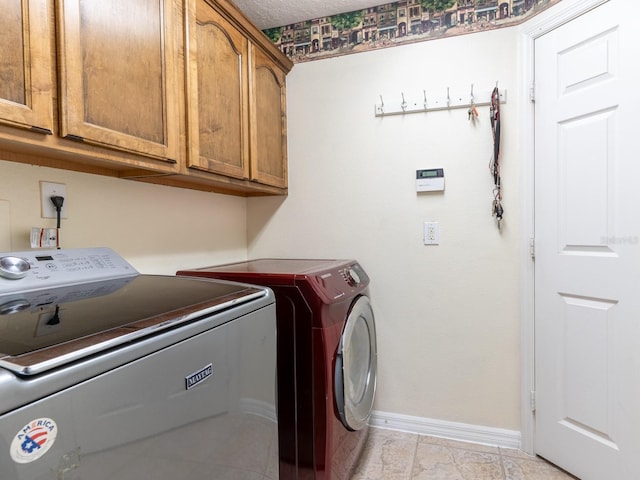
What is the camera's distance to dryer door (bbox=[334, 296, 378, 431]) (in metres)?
1.50

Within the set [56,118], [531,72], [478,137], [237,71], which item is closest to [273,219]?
[237,71]

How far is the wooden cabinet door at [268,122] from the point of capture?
1.89 m

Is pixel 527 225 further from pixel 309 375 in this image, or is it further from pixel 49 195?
pixel 49 195

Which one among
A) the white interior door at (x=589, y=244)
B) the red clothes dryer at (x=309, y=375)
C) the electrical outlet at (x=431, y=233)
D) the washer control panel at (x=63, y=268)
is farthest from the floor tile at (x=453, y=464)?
the washer control panel at (x=63, y=268)

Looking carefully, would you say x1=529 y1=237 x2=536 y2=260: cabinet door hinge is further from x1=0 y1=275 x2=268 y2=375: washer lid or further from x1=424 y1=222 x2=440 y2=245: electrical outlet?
x1=0 y1=275 x2=268 y2=375: washer lid

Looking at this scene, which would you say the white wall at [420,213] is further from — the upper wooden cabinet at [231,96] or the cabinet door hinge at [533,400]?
the upper wooden cabinet at [231,96]

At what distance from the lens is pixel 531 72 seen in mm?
1838

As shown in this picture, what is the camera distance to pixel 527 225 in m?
1.87

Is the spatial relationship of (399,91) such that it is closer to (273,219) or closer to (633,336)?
(273,219)

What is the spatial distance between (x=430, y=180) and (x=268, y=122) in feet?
3.17

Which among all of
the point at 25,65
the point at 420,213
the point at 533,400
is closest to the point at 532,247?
the point at 420,213

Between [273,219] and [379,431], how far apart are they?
144 cm

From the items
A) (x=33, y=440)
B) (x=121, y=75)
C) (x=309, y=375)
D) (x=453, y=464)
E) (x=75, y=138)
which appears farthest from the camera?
(x=453, y=464)

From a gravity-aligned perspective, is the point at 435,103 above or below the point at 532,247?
above
